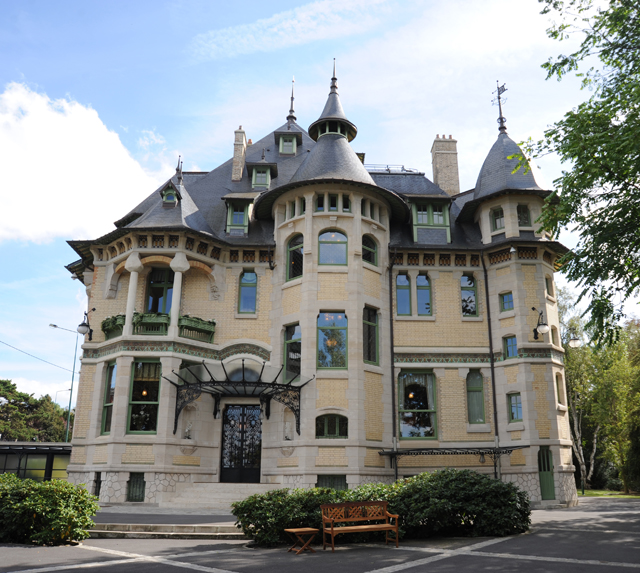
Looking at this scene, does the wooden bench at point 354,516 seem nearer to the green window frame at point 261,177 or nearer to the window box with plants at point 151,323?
the window box with plants at point 151,323

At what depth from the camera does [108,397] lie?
22.2m

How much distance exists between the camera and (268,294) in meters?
24.0

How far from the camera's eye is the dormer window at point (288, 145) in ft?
98.9

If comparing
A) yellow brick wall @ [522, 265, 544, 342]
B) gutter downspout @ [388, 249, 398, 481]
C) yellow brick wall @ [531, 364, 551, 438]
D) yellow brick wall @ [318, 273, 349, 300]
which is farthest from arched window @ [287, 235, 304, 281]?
yellow brick wall @ [531, 364, 551, 438]

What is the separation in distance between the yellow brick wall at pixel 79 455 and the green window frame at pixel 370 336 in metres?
11.4

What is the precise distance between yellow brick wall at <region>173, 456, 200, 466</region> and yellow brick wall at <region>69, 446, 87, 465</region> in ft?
12.2

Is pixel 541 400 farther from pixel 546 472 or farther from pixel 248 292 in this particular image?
pixel 248 292

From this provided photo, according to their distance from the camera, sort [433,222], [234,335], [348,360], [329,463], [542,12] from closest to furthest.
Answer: [542,12]
[329,463]
[348,360]
[234,335]
[433,222]

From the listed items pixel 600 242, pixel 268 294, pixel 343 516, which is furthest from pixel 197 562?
pixel 268 294

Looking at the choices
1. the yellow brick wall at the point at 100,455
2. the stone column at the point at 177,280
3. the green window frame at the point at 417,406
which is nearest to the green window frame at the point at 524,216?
the green window frame at the point at 417,406

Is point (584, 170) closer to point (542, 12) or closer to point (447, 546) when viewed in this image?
point (542, 12)

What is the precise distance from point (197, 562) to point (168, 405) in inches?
471

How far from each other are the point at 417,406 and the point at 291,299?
22.1 ft

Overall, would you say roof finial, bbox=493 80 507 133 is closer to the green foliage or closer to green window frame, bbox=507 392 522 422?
green window frame, bbox=507 392 522 422
